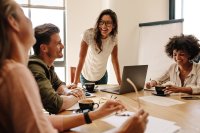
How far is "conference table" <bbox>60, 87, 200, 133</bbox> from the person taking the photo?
1.23 metres

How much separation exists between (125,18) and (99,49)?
142 cm

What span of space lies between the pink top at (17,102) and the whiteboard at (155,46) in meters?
3.30

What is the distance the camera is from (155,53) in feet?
12.9

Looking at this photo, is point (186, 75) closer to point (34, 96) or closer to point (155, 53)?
point (155, 53)

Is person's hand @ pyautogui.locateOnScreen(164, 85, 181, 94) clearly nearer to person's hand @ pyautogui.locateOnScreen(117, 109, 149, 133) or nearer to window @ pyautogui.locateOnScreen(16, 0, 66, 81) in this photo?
person's hand @ pyautogui.locateOnScreen(117, 109, 149, 133)

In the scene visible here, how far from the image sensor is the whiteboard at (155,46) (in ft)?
12.4

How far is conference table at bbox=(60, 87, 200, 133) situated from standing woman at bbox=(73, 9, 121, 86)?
0.75m

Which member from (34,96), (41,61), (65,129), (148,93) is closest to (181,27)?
(148,93)

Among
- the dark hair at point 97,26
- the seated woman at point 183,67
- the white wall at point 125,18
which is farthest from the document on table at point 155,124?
the white wall at point 125,18

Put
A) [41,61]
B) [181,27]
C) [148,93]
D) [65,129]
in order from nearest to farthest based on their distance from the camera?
[65,129] → [41,61] → [148,93] → [181,27]

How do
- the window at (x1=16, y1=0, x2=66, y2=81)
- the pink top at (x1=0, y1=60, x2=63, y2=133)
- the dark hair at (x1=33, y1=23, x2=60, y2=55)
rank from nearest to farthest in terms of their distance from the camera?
the pink top at (x1=0, y1=60, x2=63, y2=133), the dark hair at (x1=33, y1=23, x2=60, y2=55), the window at (x1=16, y1=0, x2=66, y2=81)

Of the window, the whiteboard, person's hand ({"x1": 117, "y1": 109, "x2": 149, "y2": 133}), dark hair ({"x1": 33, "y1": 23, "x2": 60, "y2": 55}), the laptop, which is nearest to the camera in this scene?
person's hand ({"x1": 117, "y1": 109, "x2": 149, "y2": 133})

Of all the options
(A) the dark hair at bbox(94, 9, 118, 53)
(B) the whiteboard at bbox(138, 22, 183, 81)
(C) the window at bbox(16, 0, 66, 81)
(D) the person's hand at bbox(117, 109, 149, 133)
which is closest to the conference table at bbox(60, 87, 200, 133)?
(D) the person's hand at bbox(117, 109, 149, 133)

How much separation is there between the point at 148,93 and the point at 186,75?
484 millimetres
